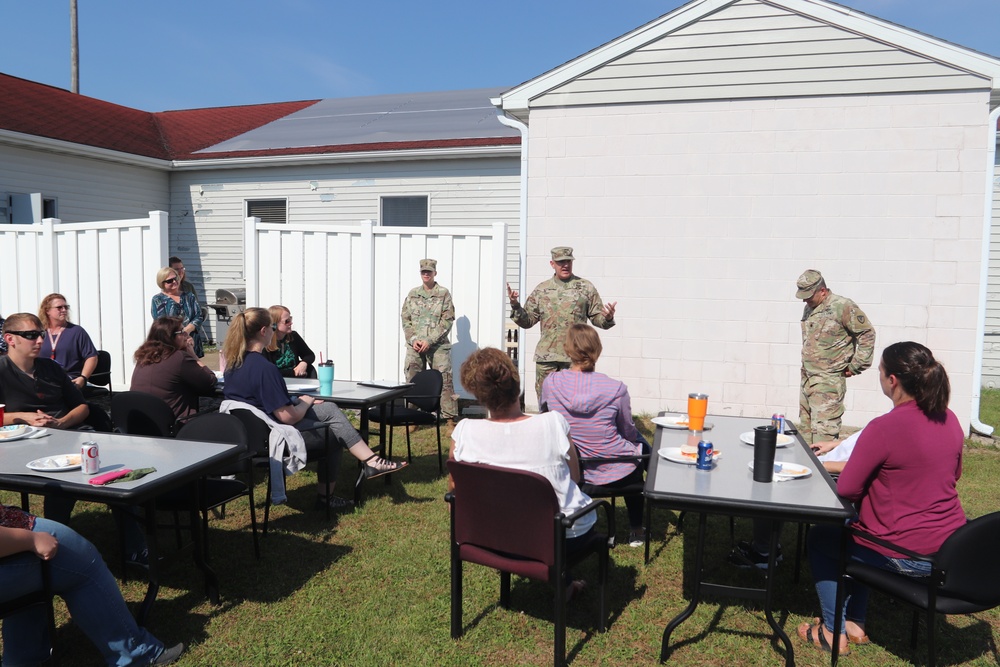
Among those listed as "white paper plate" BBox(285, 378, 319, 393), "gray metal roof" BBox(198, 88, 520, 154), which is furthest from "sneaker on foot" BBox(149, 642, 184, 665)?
"gray metal roof" BBox(198, 88, 520, 154)

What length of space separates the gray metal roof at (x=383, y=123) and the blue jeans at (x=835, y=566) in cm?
865

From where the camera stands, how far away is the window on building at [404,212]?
37.0ft

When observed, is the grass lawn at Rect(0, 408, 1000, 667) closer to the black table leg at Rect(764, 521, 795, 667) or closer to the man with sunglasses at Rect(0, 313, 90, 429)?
the black table leg at Rect(764, 521, 795, 667)

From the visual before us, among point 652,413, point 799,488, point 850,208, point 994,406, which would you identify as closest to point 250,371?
point 799,488

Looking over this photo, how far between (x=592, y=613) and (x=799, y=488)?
1.16m

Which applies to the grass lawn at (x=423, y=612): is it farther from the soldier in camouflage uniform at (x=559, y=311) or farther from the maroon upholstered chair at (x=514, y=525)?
the soldier in camouflage uniform at (x=559, y=311)

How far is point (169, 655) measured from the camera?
292 centimetres

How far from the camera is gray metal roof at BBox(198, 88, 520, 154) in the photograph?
Answer: 11438mm

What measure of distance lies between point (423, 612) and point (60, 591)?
1.53 m

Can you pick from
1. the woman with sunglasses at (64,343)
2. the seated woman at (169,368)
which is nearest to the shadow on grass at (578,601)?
the seated woman at (169,368)

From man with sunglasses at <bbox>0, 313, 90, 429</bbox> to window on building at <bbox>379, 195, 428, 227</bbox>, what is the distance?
7284mm

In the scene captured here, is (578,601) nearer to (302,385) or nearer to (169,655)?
(169,655)

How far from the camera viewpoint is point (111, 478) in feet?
9.49

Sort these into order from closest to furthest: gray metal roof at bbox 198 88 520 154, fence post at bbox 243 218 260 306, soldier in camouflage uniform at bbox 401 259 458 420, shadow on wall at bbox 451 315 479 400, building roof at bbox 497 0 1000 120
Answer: building roof at bbox 497 0 1000 120, soldier in camouflage uniform at bbox 401 259 458 420, shadow on wall at bbox 451 315 479 400, fence post at bbox 243 218 260 306, gray metal roof at bbox 198 88 520 154
